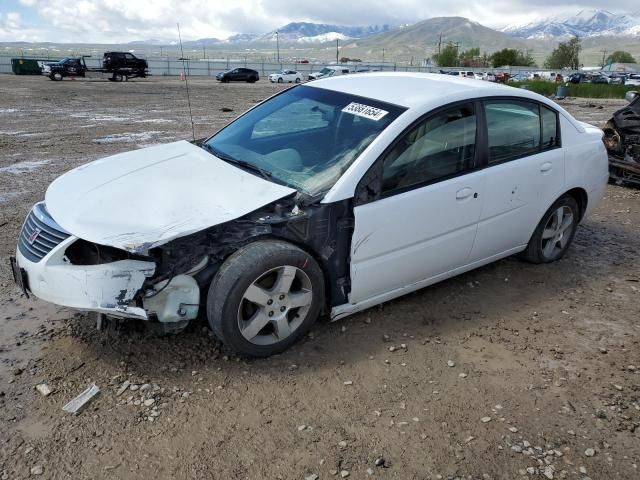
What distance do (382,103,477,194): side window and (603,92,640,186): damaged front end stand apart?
5135 millimetres

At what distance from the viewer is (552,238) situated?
4684 millimetres

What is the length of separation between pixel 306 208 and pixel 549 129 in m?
2.44

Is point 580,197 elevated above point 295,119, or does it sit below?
below

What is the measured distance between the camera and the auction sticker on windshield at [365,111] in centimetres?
351

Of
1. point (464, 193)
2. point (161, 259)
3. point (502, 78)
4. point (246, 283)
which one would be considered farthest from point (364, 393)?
point (502, 78)

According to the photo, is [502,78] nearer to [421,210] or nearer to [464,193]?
[464,193]

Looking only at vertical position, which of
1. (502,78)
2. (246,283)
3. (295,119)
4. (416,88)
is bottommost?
(502,78)

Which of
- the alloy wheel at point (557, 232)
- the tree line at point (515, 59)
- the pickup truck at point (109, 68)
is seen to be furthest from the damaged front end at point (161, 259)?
the tree line at point (515, 59)

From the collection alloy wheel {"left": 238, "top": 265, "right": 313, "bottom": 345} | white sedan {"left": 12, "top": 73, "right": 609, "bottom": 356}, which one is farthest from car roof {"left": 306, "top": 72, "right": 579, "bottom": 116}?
alloy wheel {"left": 238, "top": 265, "right": 313, "bottom": 345}

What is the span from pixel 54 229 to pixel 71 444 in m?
1.18

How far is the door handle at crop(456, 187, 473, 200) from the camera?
363cm

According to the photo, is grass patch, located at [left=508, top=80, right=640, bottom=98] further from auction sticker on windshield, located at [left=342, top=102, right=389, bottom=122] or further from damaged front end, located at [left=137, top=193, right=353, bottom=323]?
damaged front end, located at [left=137, top=193, right=353, bottom=323]

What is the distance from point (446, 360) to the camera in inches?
130

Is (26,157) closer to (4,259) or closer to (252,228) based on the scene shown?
(4,259)
